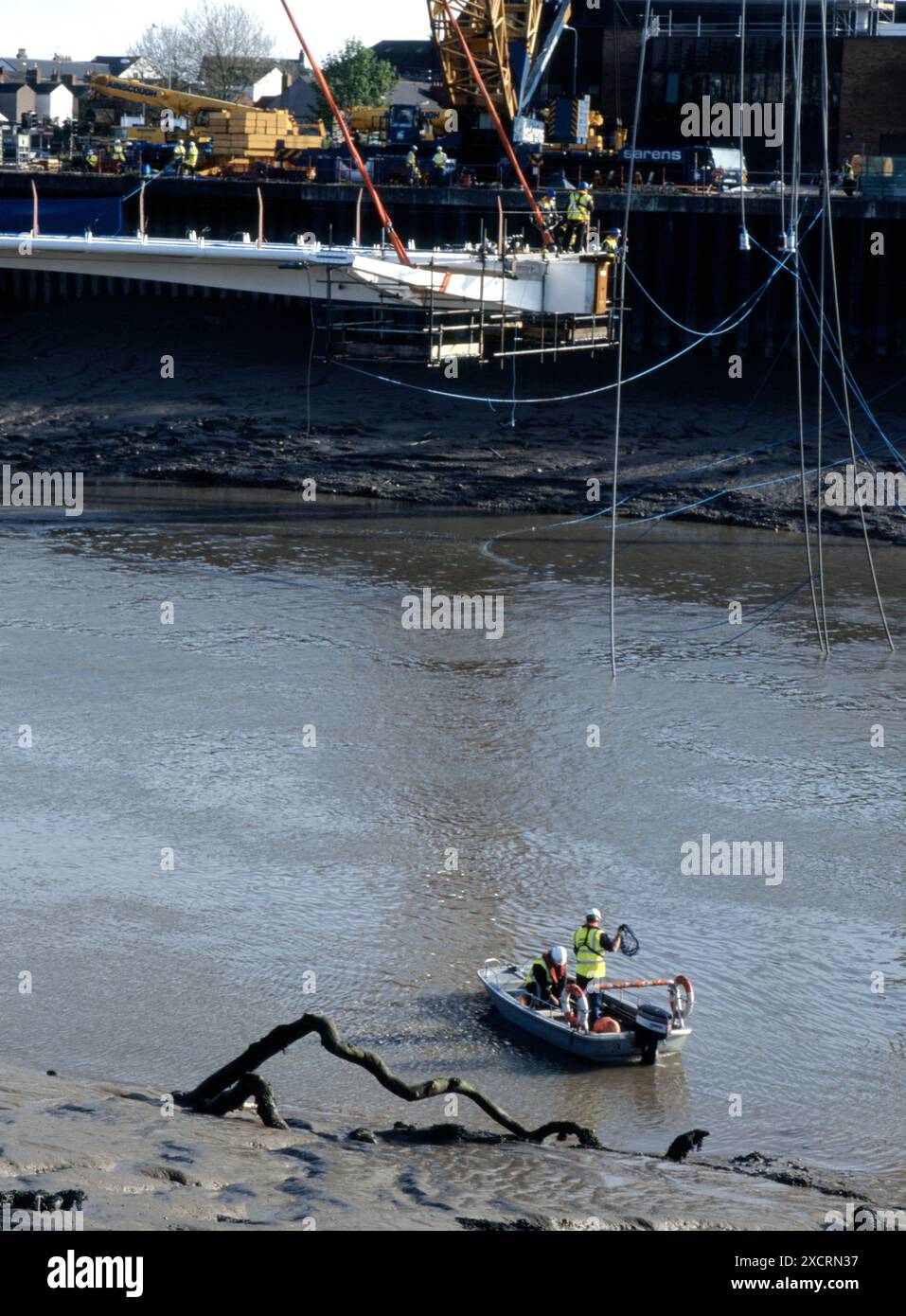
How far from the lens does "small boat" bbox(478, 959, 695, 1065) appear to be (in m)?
14.1

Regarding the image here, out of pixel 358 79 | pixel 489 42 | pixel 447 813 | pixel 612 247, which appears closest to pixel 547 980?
pixel 447 813

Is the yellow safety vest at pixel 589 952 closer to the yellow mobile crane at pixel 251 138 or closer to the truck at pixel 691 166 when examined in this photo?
the truck at pixel 691 166

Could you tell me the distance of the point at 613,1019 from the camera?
14.4m

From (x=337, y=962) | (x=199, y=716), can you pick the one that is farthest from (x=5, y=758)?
(x=337, y=962)

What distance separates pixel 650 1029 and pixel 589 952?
3.45ft

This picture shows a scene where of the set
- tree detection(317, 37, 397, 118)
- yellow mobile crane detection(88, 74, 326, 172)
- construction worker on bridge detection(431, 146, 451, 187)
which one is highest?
tree detection(317, 37, 397, 118)

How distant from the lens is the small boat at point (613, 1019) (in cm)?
1406

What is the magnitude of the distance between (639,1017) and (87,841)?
7.24 m

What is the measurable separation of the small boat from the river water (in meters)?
0.21

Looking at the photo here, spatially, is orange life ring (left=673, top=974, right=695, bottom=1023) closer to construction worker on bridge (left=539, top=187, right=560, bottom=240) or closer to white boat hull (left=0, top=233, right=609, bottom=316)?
white boat hull (left=0, top=233, right=609, bottom=316)

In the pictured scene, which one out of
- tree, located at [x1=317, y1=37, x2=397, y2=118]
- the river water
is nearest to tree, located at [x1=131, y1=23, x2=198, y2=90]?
tree, located at [x1=317, y1=37, x2=397, y2=118]

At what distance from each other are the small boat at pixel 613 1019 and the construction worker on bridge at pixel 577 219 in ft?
81.0

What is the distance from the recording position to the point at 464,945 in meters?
16.3
